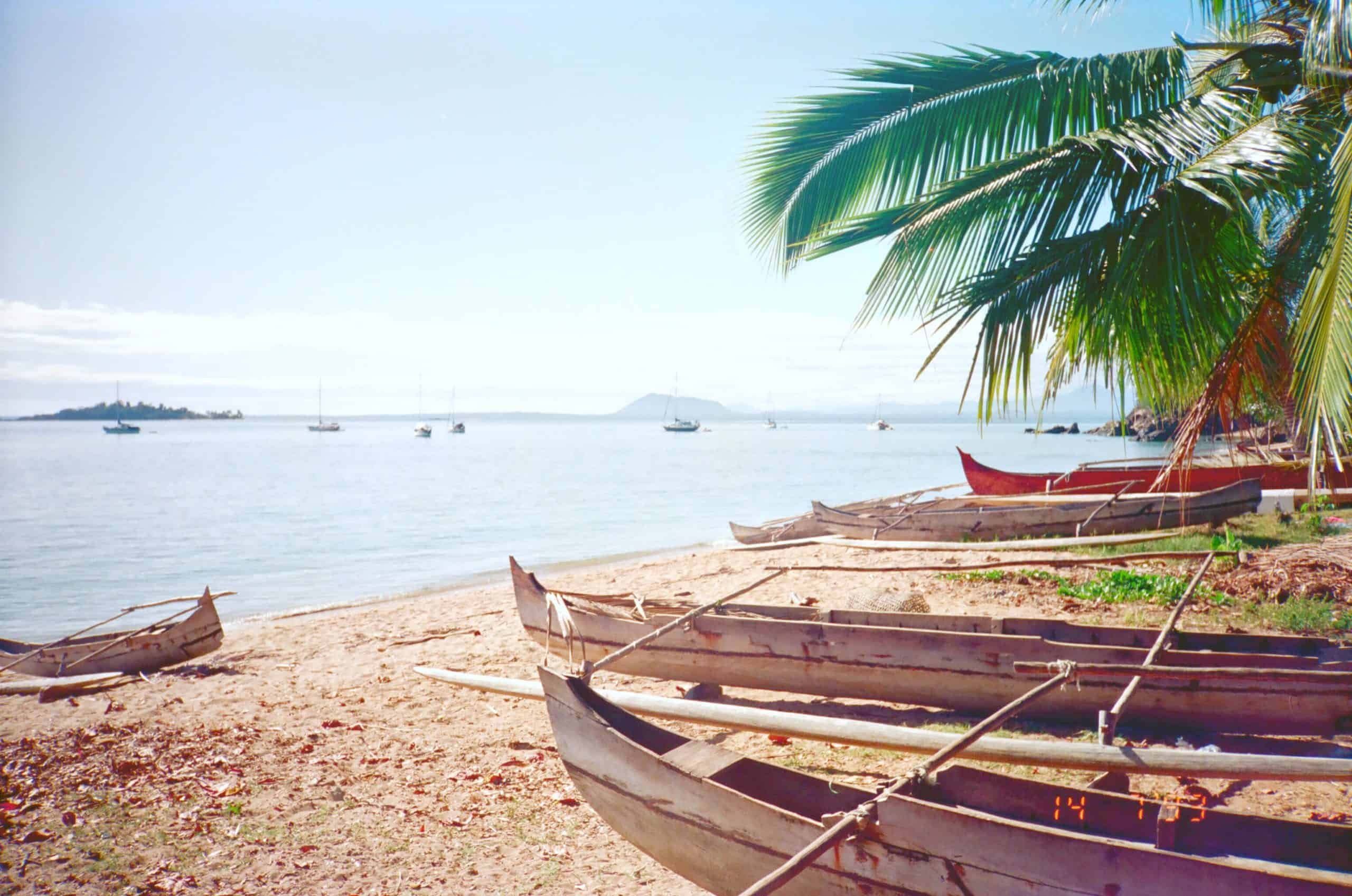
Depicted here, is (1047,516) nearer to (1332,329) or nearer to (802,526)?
(802,526)

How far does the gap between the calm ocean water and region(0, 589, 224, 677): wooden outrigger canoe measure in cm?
503

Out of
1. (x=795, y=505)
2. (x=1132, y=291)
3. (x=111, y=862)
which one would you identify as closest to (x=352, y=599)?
(x=111, y=862)

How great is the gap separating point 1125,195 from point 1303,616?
13.9 ft

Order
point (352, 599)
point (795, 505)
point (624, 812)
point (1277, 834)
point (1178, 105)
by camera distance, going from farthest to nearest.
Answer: point (795, 505)
point (352, 599)
point (1178, 105)
point (624, 812)
point (1277, 834)

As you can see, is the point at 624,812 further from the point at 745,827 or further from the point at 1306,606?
the point at 1306,606

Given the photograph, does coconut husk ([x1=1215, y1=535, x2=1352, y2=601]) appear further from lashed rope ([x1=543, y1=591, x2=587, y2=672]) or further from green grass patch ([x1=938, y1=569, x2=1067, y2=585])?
lashed rope ([x1=543, y1=591, x2=587, y2=672])

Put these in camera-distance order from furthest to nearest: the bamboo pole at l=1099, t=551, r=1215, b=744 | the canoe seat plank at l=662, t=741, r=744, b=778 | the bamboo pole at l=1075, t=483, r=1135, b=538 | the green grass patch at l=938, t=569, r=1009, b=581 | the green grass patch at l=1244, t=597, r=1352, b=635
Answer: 1. the bamboo pole at l=1075, t=483, r=1135, b=538
2. the green grass patch at l=938, t=569, r=1009, b=581
3. the green grass patch at l=1244, t=597, r=1352, b=635
4. the canoe seat plank at l=662, t=741, r=744, b=778
5. the bamboo pole at l=1099, t=551, r=1215, b=744

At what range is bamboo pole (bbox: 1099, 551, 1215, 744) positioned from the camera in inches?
150

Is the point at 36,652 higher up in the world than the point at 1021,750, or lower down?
lower down

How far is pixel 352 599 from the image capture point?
14750mm

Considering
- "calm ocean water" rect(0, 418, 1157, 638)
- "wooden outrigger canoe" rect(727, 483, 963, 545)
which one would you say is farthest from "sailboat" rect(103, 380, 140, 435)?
"wooden outrigger canoe" rect(727, 483, 963, 545)

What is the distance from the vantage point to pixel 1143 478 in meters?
14.9

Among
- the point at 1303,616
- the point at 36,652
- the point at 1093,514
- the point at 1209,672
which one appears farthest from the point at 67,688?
the point at 1093,514

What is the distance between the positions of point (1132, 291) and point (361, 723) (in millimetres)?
6644
